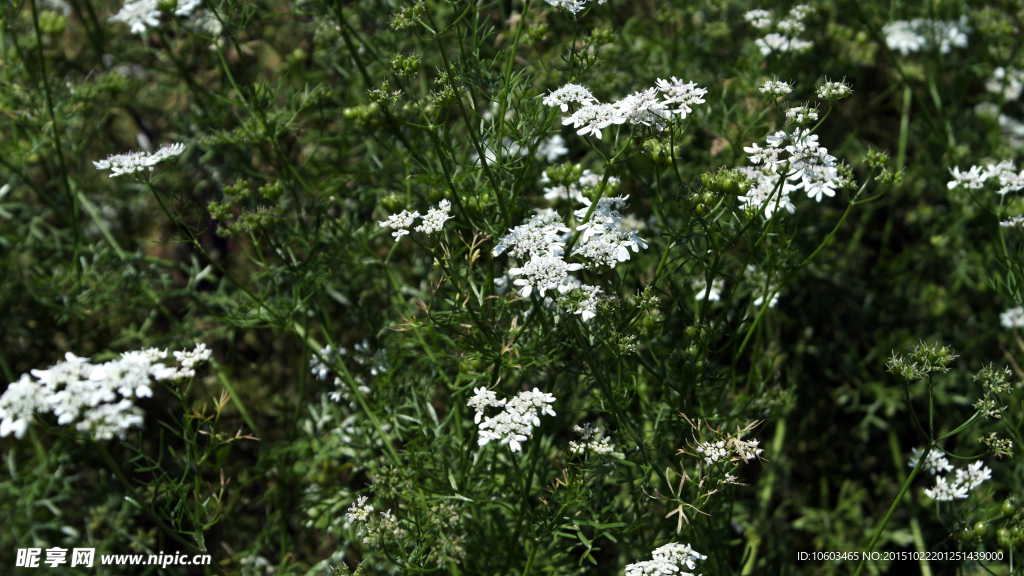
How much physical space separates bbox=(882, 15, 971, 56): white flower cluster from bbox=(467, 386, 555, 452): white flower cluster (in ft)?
10.6

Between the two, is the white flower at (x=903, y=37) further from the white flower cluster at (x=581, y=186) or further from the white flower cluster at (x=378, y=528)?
the white flower cluster at (x=378, y=528)

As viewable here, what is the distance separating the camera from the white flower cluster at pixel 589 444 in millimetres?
2297

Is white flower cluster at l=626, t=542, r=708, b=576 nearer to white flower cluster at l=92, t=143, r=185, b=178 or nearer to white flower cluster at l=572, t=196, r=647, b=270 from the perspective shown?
white flower cluster at l=572, t=196, r=647, b=270

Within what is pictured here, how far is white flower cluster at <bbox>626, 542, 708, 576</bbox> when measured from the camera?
221 cm

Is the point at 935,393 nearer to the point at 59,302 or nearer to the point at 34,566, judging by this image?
the point at 34,566

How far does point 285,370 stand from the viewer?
4172 millimetres

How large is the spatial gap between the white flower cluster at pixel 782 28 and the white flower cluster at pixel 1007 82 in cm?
122

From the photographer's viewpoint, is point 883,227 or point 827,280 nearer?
point 827,280

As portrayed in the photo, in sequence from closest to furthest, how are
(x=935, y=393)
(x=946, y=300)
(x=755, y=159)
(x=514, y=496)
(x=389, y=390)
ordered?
(x=755, y=159) < (x=514, y=496) < (x=389, y=390) < (x=935, y=393) < (x=946, y=300)

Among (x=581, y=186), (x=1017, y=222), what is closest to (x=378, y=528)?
(x=581, y=186)

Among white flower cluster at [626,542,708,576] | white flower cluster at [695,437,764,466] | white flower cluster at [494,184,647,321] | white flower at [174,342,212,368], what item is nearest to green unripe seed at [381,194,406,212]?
white flower cluster at [494,184,647,321]

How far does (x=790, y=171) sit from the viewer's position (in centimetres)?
237

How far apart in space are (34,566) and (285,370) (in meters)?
1.47

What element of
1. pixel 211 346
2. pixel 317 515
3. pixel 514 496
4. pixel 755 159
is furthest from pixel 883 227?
pixel 211 346
